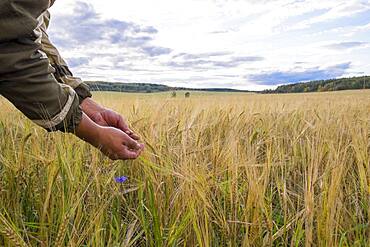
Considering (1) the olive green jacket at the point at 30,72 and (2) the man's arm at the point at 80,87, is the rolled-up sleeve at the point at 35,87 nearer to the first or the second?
(1) the olive green jacket at the point at 30,72

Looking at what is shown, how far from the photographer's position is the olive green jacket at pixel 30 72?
2.63 feet

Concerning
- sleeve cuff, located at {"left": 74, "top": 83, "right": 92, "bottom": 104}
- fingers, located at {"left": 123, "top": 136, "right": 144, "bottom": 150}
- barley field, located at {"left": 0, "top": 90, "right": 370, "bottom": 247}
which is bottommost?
barley field, located at {"left": 0, "top": 90, "right": 370, "bottom": 247}

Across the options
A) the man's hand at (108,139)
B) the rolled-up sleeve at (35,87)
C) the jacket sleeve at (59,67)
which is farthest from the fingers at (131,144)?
the jacket sleeve at (59,67)

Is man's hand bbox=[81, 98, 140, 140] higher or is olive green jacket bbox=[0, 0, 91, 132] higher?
olive green jacket bbox=[0, 0, 91, 132]

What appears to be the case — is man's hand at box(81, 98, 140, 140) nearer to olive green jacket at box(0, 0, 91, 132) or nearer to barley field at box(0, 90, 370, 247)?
barley field at box(0, 90, 370, 247)

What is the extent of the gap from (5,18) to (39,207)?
1.42ft

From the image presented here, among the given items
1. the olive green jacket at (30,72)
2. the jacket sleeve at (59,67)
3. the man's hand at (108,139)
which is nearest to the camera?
the olive green jacket at (30,72)

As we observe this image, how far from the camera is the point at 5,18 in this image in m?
0.79

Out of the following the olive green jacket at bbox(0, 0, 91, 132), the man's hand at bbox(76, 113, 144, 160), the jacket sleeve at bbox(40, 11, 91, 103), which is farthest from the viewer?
the jacket sleeve at bbox(40, 11, 91, 103)

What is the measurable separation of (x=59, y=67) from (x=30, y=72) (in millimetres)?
435

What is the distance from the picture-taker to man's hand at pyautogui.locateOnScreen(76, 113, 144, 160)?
1015mm

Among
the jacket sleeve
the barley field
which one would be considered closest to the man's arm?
the jacket sleeve

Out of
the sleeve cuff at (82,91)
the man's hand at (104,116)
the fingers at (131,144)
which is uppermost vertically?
the sleeve cuff at (82,91)

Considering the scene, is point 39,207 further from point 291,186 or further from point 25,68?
point 291,186
